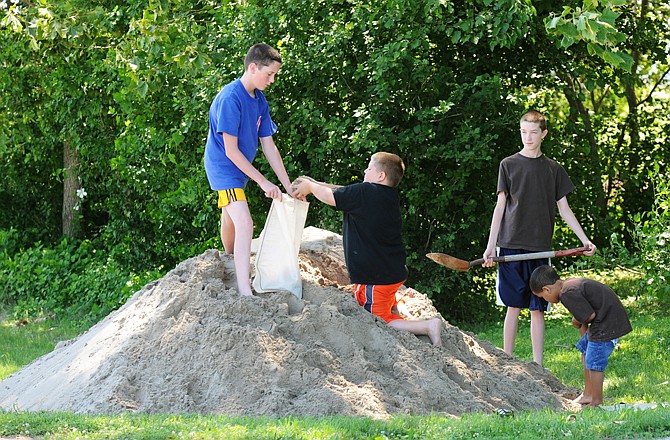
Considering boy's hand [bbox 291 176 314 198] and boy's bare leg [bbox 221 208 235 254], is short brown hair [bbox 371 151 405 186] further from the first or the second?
boy's bare leg [bbox 221 208 235 254]

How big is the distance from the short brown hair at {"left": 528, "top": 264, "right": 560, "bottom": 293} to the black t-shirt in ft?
3.24

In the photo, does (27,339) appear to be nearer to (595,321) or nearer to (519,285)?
(519,285)

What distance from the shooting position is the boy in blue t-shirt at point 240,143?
256 inches

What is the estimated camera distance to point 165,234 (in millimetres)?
12258

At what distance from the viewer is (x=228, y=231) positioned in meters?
6.97

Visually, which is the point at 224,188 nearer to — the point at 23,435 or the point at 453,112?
the point at 23,435

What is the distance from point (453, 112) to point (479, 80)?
454mm

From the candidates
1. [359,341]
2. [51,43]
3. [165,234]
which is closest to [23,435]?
[359,341]

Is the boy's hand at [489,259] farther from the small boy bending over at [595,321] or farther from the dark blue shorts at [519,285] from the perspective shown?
the small boy bending over at [595,321]

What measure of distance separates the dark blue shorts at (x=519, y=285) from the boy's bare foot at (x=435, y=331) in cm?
95

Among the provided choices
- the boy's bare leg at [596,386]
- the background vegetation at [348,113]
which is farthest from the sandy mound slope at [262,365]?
the background vegetation at [348,113]

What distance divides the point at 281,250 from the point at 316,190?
50cm

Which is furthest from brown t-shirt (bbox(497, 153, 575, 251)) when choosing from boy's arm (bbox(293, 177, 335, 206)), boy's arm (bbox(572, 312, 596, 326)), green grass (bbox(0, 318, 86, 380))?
green grass (bbox(0, 318, 86, 380))

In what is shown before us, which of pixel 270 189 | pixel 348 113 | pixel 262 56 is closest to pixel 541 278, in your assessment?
pixel 270 189
